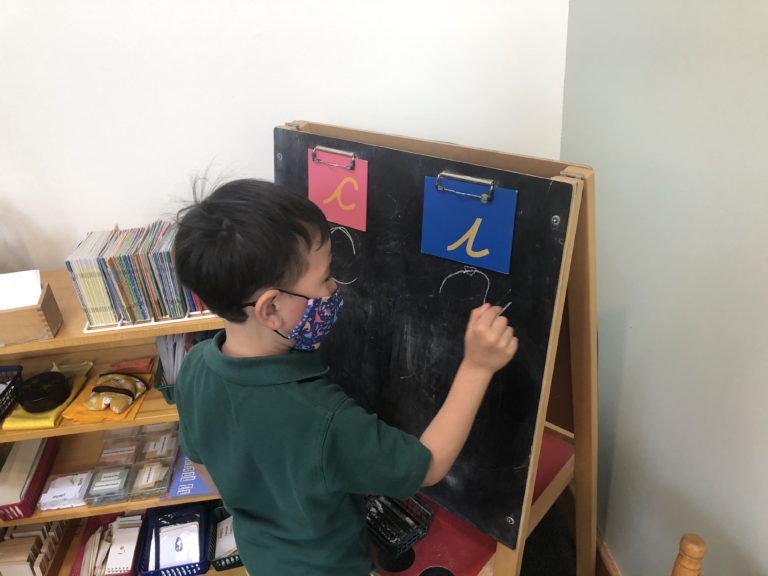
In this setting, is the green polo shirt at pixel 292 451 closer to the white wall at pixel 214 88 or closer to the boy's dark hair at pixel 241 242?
the boy's dark hair at pixel 241 242

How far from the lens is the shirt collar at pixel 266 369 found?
83cm

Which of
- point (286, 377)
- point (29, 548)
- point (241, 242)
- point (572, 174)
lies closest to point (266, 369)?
point (286, 377)

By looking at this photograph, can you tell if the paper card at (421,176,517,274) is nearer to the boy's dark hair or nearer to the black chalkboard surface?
the black chalkboard surface

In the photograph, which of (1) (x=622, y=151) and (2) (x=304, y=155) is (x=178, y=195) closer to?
(2) (x=304, y=155)

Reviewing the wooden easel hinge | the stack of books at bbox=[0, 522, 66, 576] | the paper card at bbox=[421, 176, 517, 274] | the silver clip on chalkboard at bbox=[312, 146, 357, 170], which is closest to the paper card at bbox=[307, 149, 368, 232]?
the silver clip on chalkboard at bbox=[312, 146, 357, 170]

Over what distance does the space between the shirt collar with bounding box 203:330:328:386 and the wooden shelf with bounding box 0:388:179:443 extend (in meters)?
0.70

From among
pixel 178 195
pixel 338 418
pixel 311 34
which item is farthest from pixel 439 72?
pixel 338 418

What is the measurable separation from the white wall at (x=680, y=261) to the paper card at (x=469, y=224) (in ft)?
1.22

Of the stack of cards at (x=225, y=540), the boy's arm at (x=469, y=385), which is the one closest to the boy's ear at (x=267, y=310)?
the boy's arm at (x=469, y=385)

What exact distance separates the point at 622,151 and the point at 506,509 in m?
0.80

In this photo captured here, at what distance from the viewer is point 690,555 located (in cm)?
86

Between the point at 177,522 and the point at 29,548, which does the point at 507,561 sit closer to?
the point at 177,522

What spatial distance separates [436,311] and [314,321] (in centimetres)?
27

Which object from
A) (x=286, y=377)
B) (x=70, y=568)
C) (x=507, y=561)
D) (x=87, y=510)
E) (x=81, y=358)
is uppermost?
(x=286, y=377)
